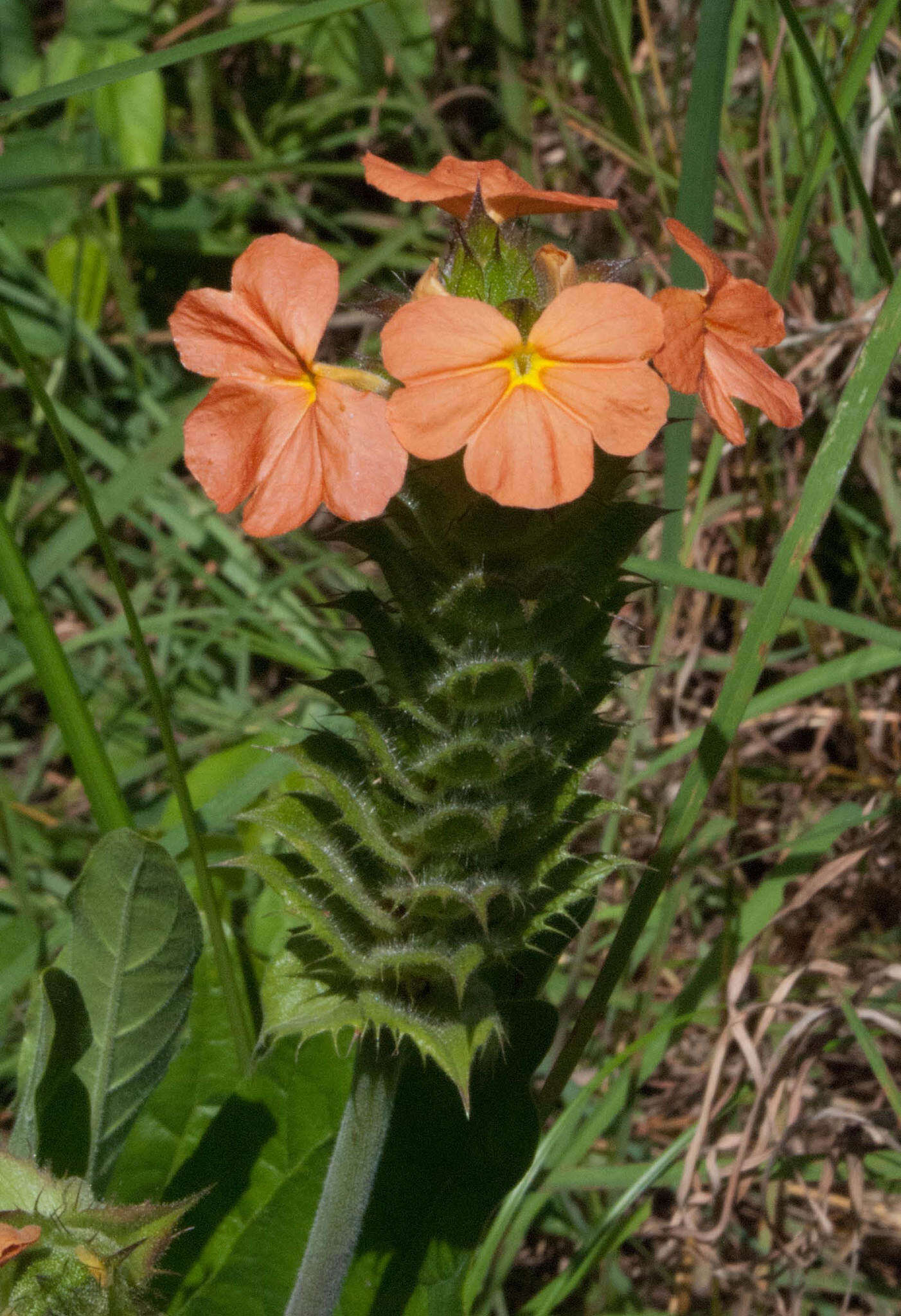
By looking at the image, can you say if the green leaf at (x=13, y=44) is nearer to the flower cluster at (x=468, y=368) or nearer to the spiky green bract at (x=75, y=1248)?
the flower cluster at (x=468, y=368)

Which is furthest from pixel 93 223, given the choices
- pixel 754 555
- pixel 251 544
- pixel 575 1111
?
pixel 575 1111

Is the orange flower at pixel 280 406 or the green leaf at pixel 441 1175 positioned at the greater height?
the orange flower at pixel 280 406

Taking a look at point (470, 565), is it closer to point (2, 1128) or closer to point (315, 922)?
point (315, 922)

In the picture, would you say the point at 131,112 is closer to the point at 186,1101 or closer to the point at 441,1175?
the point at 186,1101

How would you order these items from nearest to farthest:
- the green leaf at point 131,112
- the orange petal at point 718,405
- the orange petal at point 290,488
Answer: the orange petal at point 290,488 → the orange petal at point 718,405 → the green leaf at point 131,112

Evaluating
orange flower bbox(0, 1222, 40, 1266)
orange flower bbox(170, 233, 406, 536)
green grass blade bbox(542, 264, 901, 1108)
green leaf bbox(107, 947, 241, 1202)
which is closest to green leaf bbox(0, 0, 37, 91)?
green leaf bbox(107, 947, 241, 1202)

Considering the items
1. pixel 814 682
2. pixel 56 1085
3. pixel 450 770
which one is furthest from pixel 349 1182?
pixel 814 682

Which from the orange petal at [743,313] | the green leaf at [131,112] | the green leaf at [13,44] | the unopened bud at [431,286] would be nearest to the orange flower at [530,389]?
the unopened bud at [431,286]
